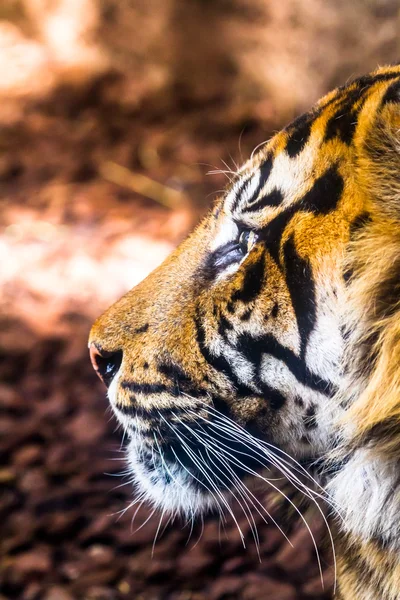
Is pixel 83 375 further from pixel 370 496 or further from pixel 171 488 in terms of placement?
pixel 370 496

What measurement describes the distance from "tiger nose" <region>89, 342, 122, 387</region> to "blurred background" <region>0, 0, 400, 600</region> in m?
0.60

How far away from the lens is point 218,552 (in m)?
2.08

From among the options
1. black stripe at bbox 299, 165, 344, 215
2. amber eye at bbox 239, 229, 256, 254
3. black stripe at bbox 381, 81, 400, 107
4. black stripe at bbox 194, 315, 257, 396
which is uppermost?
black stripe at bbox 381, 81, 400, 107

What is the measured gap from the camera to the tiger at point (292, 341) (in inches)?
46.9

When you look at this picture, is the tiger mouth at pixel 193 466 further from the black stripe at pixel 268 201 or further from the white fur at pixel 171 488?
the black stripe at pixel 268 201

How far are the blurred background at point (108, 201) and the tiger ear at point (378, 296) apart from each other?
606mm

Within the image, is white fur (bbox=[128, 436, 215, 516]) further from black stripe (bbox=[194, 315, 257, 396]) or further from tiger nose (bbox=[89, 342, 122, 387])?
black stripe (bbox=[194, 315, 257, 396])

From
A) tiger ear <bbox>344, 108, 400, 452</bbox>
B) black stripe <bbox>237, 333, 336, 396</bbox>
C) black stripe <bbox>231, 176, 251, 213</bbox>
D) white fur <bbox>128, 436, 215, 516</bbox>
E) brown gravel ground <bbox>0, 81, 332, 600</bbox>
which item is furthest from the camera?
brown gravel ground <bbox>0, 81, 332, 600</bbox>

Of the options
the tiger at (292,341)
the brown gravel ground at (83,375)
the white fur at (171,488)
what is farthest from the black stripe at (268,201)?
the brown gravel ground at (83,375)

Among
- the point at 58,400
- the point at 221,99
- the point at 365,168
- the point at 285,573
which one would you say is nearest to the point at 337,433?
the point at 365,168

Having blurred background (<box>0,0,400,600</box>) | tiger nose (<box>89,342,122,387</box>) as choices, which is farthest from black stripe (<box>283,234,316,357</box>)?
blurred background (<box>0,0,400,600</box>)

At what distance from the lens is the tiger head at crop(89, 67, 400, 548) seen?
119cm

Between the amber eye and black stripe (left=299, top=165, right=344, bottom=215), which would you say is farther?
the amber eye

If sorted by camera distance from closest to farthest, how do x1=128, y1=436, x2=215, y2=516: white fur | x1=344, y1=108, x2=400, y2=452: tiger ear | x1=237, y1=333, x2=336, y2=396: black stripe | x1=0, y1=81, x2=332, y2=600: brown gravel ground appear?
x1=344, y1=108, x2=400, y2=452: tiger ear < x1=237, y1=333, x2=336, y2=396: black stripe < x1=128, y1=436, x2=215, y2=516: white fur < x1=0, y1=81, x2=332, y2=600: brown gravel ground
